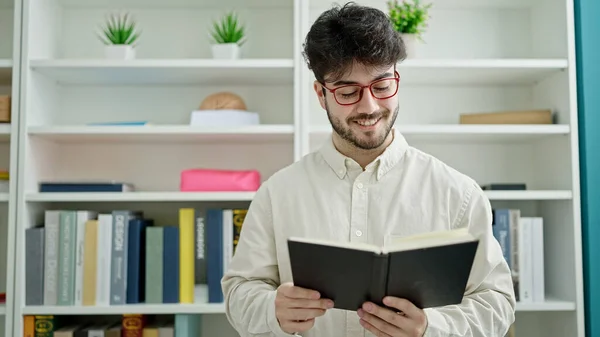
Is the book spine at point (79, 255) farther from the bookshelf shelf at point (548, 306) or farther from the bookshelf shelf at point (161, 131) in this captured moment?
the bookshelf shelf at point (548, 306)

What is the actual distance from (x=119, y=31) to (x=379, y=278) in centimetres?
160

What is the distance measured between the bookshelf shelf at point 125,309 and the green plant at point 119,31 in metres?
0.94

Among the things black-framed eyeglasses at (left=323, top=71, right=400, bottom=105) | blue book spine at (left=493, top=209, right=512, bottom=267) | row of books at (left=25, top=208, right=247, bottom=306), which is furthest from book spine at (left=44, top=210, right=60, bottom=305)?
blue book spine at (left=493, top=209, right=512, bottom=267)

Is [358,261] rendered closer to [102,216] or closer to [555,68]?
[102,216]

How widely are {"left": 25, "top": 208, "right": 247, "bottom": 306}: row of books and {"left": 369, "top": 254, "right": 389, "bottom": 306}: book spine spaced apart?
1.18m

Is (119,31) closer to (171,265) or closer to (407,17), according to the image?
(171,265)

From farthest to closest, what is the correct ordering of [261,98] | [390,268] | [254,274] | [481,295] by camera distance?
[261,98], [254,274], [481,295], [390,268]

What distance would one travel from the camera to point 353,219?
1.30 metres

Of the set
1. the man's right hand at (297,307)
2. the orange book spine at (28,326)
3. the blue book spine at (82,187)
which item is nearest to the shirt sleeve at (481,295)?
the man's right hand at (297,307)

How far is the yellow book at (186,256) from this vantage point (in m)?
2.17

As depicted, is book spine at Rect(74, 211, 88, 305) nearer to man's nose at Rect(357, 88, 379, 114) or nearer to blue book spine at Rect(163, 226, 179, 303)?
blue book spine at Rect(163, 226, 179, 303)

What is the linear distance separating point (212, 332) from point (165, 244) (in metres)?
0.47

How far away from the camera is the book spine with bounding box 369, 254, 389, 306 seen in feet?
3.25

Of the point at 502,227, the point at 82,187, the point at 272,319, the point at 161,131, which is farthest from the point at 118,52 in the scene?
the point at 502,227
